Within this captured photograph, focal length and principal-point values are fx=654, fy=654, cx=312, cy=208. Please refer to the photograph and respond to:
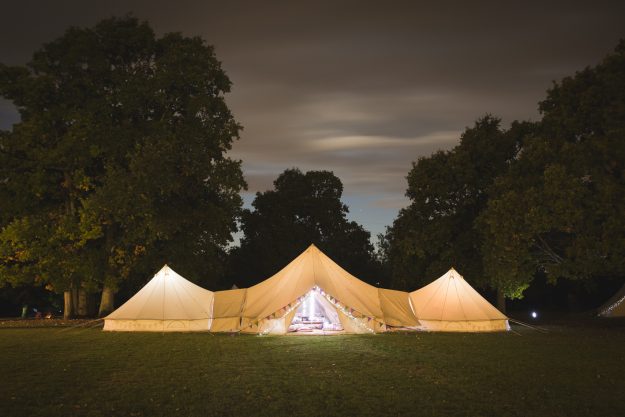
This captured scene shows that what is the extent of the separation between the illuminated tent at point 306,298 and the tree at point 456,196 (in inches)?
427

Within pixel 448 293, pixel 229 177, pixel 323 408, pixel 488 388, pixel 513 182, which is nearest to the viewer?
pixel 323 408

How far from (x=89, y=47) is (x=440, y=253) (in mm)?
18757

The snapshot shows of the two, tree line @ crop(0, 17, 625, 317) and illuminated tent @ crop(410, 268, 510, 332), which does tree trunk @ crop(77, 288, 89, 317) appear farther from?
illuminated tent @ crop(410, 268, 510, 332)

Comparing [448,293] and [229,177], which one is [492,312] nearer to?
[448,293]

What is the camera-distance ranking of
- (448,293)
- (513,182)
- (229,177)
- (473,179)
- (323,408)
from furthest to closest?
(473,179) < (229,177) < (513,182) < (448,293) < (323,408)

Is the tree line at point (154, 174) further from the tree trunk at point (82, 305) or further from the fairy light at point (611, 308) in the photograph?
the fairy light at point (611, 308)

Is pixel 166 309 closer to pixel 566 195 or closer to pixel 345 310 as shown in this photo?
pixel 345 310

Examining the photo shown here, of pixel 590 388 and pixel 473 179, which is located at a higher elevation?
pixel 473 179

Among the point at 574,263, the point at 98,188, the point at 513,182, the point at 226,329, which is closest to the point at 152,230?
the point at 98,188

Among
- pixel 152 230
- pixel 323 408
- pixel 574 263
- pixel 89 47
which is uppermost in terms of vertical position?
pixel 89 47

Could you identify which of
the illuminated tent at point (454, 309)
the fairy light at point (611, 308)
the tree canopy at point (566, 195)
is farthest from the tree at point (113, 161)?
the fairy light at point (611, 308)

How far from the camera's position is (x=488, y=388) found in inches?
387

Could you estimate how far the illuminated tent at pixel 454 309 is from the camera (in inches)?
821

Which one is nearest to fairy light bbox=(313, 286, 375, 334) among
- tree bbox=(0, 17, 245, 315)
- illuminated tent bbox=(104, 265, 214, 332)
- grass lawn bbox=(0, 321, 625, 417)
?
grass lawn bbox=(0, 321, 625, 417)
